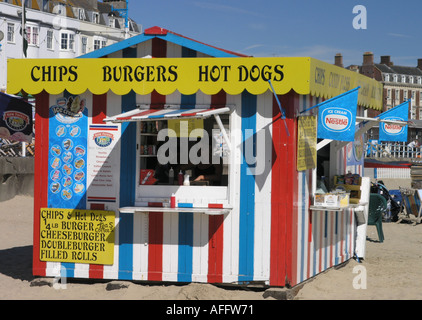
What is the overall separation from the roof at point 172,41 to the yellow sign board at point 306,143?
1048 mm

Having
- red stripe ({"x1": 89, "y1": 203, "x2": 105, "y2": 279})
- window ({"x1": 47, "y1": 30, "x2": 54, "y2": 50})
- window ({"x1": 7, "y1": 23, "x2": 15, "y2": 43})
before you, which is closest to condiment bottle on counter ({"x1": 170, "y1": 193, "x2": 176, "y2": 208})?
red stripe ({"x1": 89, "y1": 203, "x2": 105, "y2": 279})

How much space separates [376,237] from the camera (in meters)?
12.4

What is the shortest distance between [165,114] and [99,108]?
1.07m

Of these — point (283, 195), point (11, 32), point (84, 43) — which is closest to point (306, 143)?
point (283, 195)

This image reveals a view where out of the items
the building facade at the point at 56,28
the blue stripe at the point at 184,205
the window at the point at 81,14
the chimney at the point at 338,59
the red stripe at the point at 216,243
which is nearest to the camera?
the red stripe at the point at 216,243

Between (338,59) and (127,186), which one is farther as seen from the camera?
(338,59)

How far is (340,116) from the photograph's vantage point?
23.1ft

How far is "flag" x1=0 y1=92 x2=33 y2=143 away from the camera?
329 inches

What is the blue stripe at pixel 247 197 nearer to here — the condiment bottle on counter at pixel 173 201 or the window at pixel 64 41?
the condiment bottle on counter at pixel 173 201

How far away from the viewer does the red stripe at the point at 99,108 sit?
7.45m

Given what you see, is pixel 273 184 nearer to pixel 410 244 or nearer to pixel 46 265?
pixel 46 265

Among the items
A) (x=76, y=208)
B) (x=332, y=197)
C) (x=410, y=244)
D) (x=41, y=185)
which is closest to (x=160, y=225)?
(x=76, y=208)

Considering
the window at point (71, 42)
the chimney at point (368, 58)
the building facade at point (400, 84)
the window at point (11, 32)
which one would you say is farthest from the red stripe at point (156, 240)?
the building facade at point (400, 84)

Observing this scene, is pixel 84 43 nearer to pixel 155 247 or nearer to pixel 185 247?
pixel 155 247
